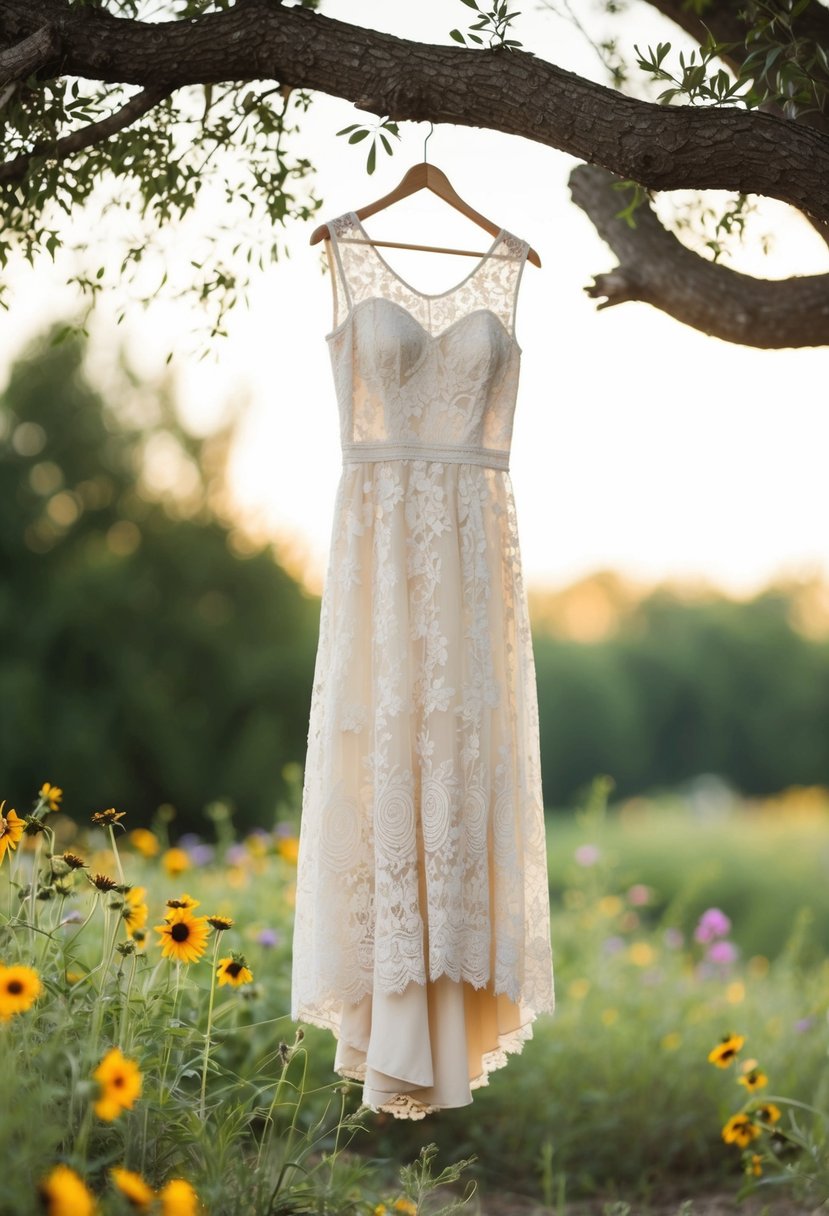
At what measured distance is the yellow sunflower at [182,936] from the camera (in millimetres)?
2088

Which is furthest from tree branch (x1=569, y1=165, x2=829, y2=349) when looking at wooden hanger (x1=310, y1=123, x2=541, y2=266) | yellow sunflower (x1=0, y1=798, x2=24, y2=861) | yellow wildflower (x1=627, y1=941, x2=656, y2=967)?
yellow wildflower (x1=627, y1=941, x2=656, y2=967)

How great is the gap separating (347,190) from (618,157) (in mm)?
1216

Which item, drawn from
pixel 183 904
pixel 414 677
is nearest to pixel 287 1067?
pixel 183 904

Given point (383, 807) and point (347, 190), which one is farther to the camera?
point (347, 190)

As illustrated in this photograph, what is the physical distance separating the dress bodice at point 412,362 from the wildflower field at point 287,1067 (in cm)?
97

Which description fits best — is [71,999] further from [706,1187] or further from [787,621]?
[787,621]

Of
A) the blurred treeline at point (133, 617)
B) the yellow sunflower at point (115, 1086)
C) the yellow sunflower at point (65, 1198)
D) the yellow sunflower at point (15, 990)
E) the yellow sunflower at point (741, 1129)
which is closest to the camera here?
the yellow sunflower at point (65, 1198)

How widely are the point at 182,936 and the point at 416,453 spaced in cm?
105

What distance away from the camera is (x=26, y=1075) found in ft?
5.76

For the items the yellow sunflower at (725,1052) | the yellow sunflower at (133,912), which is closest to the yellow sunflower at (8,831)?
the yellow sunflower at (133,912)

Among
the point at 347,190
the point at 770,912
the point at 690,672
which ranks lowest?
the point at 770,912

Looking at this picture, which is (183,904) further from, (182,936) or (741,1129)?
(741,1129)

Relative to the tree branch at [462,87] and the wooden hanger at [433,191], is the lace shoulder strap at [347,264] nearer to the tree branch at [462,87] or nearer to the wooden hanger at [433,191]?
the wooden hanger at [433,191]

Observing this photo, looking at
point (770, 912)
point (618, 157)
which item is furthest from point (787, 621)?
point (618, 157)
